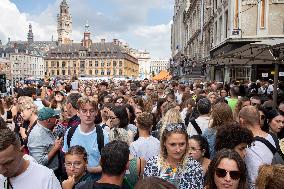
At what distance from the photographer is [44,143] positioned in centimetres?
541

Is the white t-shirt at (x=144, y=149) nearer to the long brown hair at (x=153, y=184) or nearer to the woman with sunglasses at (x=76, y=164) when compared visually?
the woman with sunglasses at (x=76, y=164)

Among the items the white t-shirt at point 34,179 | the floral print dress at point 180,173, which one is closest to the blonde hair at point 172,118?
the floral print dress at point 180,173

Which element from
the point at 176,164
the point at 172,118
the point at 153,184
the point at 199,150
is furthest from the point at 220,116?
the point at 153,184

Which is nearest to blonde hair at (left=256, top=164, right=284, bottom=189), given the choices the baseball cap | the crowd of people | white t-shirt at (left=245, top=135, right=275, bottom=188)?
the crowd of people

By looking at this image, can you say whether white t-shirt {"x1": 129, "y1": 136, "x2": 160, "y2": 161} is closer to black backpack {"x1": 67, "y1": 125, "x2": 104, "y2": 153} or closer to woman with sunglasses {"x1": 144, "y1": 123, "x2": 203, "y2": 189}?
black backpack {"x1": 67, "y1": 125, "x2": 104, "y2": 153}

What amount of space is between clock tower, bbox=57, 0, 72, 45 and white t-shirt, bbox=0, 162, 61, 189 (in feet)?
599

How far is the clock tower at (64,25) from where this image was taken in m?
184

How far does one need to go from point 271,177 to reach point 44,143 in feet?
10.9

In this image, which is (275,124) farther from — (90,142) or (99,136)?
(90,142)

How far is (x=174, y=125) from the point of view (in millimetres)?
4242

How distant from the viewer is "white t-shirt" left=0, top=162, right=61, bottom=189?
3.10 metres

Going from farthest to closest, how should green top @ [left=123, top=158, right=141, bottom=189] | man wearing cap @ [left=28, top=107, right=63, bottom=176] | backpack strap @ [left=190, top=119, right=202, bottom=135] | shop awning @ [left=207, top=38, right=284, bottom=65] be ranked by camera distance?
shop awning @ [left=207, top=38, right=284, bottom=65], backpack strap @ [left=190, top=119, right=202, bottom=135], man wearing cap @ [left=28, top=107, right=63, bottom=176], green top @ [left=123, top=158, right=141, bottom=189]

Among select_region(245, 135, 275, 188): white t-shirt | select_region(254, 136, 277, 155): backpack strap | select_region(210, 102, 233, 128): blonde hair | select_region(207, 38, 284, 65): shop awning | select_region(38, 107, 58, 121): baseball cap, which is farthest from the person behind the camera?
select_region(207, 38, 284, 65): shop awning

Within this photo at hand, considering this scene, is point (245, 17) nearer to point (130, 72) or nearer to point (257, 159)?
point (257, 159)
